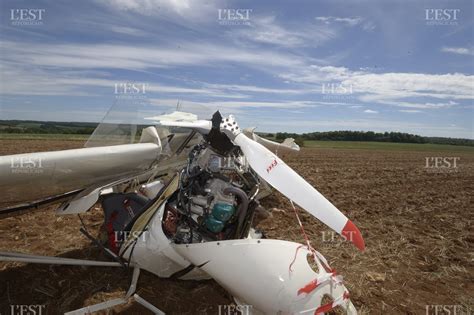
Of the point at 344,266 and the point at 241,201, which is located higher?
the point at 241,201

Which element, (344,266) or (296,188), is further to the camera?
(344,266)

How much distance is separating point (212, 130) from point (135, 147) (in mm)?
888

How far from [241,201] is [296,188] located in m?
0.76

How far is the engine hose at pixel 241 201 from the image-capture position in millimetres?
3527

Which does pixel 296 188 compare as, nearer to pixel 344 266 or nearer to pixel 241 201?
pixel 241 201

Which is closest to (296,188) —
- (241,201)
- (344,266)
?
(241,201)

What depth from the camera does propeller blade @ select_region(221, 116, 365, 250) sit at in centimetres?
286

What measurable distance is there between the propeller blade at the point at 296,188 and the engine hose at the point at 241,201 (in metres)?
0.43

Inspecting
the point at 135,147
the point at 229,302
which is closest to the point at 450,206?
the point at 229,302

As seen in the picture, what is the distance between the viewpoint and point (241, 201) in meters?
3.61

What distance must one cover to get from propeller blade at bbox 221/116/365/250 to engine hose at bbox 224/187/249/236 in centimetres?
43

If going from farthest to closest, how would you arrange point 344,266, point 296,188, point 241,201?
point 344,266 → point 241,201 → point 296,188

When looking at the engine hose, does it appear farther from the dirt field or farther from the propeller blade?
the dirt field

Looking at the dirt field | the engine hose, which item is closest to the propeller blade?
the engine hose
